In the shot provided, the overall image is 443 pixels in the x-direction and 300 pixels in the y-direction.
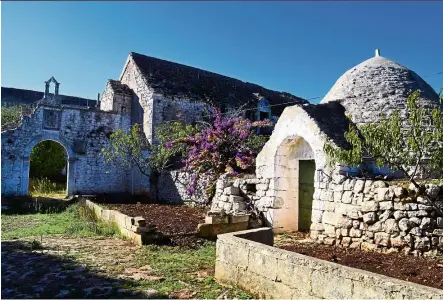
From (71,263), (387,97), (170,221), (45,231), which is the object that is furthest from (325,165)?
(45,231)

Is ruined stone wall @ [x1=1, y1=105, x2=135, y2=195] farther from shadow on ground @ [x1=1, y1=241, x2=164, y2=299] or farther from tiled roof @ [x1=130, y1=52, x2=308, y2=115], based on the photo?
shadow on ground @ [x1=1, y1=241, x2=164, y2=299]

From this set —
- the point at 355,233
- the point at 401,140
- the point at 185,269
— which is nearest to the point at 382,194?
the point at 355,233

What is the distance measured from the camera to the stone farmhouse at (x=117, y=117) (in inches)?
625

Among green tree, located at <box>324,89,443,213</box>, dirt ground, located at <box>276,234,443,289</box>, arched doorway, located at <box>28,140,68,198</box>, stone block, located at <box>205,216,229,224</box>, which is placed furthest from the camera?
arched doorway, located at <box>28,140,68,198</box>

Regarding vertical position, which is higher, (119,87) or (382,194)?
(119,87)

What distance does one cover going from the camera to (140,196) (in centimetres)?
1753

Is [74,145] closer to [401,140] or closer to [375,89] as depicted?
[375,89]

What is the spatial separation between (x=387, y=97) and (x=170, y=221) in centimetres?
680

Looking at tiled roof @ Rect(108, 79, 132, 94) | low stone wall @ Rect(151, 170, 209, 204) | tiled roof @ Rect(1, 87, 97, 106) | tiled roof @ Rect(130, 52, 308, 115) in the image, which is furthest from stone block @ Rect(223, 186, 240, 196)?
tiled roof @ Rect(1, 87, 97, 106)

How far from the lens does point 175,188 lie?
15.1 metres

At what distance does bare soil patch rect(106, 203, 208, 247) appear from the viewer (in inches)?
316

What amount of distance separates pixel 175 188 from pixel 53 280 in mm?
9896

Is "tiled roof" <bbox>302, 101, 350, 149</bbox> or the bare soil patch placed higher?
"tiled roof" <bbox>302, 101, 350, 149</bbox>

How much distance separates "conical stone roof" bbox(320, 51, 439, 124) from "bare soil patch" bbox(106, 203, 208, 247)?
519 centimetres
